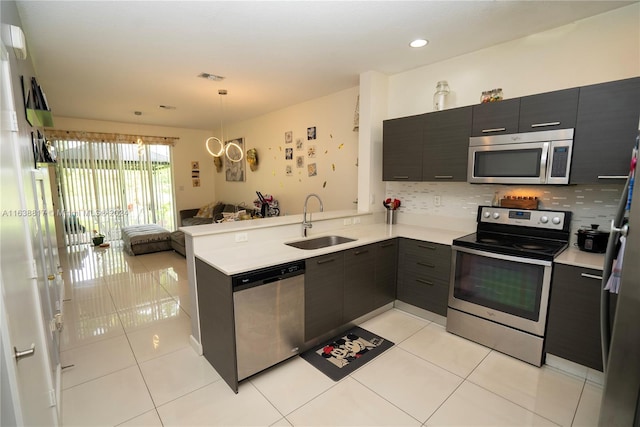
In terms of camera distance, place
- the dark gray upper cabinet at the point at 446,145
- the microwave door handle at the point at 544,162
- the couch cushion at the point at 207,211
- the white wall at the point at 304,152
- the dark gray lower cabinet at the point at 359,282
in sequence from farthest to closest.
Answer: the couch cushion at the point at 207,211 < the white wall at the point at 304,152 < the dark gray upper cabinet at the point at 446,145 < the dark gray lower cabinet at the point at 359,282 < the microwave door handle at the point at 544,162

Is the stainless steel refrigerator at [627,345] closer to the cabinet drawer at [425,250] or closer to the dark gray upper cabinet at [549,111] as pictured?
the dark gray upper cabinet at [549,111]

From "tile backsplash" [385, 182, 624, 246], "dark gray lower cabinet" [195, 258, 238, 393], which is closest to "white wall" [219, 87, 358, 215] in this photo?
"tile backsplash" [385, 182, 624, 246]

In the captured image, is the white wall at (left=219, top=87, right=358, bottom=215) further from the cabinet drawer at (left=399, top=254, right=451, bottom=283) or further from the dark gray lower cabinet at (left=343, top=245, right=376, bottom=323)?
the dark gray lower cabinet at (left=343, top=245, right=376, bottom=323)

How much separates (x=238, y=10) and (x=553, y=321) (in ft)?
10.3

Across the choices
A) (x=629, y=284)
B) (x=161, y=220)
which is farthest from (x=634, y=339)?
(x=161, y=220)

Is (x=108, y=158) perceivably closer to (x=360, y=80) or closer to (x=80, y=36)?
(x=80, y=36)

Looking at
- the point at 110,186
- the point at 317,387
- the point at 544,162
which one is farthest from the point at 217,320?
the point at 110,186

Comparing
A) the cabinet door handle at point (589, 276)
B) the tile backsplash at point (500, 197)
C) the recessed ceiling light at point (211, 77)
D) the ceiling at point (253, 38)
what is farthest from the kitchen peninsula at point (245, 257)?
the recessed ceiling light at point (211, 77)

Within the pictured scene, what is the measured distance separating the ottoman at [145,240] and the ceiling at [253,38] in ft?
7.82

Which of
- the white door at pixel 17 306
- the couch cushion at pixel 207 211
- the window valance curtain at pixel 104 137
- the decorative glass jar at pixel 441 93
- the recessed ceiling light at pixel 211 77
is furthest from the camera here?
the couch cushion at pixel 207 211

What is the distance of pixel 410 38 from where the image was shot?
8.32 feet

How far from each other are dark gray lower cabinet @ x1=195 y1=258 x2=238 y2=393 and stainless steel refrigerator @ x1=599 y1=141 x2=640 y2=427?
6.31 feet

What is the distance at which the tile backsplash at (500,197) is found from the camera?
7.31 feet

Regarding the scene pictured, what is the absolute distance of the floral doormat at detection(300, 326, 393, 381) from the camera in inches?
85.4
